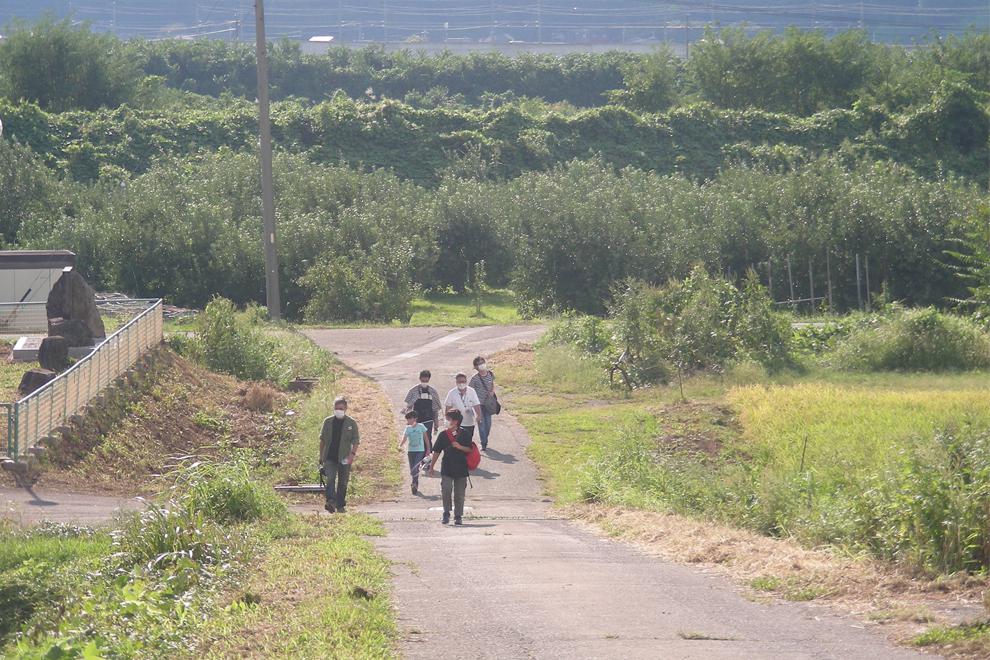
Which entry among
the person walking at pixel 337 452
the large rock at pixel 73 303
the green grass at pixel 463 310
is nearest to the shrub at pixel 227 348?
the large rock at pixel 73 303

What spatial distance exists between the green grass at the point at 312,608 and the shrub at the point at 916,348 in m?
20.3

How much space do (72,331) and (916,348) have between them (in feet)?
61.5

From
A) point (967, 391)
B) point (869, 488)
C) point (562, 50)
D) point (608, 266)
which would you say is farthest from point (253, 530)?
point (562, 50)

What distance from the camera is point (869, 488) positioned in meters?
12.1

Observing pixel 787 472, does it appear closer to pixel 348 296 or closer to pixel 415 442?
pixel 415 442

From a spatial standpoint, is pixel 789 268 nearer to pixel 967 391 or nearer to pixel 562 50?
pixel 967 391

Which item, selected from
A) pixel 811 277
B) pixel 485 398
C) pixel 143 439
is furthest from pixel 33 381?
pixel 811 277

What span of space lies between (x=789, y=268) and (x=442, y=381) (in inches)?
766

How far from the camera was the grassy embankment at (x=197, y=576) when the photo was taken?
8.42m

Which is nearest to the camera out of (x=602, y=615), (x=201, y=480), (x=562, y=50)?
(x=602, y=615)

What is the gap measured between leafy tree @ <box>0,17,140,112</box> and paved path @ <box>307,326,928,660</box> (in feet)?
185

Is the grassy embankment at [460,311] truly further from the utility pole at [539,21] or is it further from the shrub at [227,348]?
the utility pole at [539,21]

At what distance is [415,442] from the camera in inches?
698

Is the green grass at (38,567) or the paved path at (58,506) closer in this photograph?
the green grass at (38,567)
